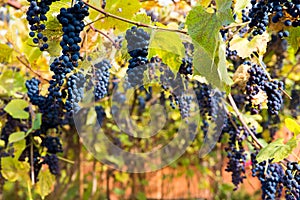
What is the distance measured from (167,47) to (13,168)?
1.07 meters

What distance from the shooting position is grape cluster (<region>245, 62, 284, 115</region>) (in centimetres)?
121

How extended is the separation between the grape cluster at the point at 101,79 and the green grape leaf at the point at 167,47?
0.22 m

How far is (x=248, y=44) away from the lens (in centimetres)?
120

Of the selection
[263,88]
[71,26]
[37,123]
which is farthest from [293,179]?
[37,123]

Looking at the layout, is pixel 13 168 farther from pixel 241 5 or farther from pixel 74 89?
pixel 241 5

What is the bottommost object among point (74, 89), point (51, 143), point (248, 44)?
point (51, 143)

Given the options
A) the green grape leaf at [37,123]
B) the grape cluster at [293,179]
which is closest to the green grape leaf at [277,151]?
the grape cluster at [293,179]

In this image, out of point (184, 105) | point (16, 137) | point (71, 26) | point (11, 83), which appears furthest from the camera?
point (11, 83)

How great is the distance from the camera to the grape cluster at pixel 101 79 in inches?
50.0

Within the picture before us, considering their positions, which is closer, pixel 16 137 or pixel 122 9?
pixel 122 9

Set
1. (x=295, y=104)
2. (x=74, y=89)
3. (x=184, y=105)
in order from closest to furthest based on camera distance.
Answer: (x=74, y=89) < (x=184, y=105) < (x=295, y=104)

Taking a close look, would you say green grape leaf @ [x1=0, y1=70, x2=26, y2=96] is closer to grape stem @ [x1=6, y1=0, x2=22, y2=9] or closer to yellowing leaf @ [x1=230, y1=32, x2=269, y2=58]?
grape stem @ [x1=6, y1=0, x2=22, y2=9]

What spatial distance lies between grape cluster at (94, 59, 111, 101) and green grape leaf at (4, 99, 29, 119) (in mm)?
511

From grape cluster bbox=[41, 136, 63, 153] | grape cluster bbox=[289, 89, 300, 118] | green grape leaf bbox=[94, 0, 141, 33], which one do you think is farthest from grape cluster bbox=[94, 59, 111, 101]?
grape cluster bbox=[289, 89, 300, 118]
